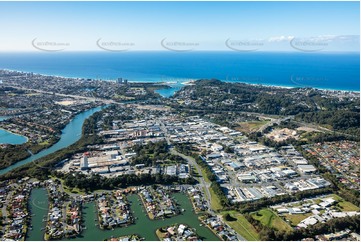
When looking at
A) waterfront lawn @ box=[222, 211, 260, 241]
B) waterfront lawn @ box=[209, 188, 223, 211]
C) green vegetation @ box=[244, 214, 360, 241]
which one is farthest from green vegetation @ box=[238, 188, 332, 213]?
green vegetation @ box=[244, 214, 360, 241]

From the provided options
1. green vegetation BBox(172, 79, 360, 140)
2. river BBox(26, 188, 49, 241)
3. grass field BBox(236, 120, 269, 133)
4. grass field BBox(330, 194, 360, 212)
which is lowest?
river BBox(26, 188, 49, 241)

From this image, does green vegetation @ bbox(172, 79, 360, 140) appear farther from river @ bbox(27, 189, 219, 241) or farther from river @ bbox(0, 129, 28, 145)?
river @ bbox(27, 189, 219, 241)

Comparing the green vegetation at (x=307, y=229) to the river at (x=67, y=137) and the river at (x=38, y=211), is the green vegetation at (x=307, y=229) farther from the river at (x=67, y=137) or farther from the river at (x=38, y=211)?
the river at (x=67, y=137)

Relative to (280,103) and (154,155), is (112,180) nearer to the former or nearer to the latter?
(154,155)

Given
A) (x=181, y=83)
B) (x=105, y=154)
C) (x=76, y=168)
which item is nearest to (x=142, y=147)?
(x=105, y=154)

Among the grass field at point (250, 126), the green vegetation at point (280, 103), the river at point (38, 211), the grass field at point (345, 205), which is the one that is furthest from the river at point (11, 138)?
the grass field at point (345, 205)

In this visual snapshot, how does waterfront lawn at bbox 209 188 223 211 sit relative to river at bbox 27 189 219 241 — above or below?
above
